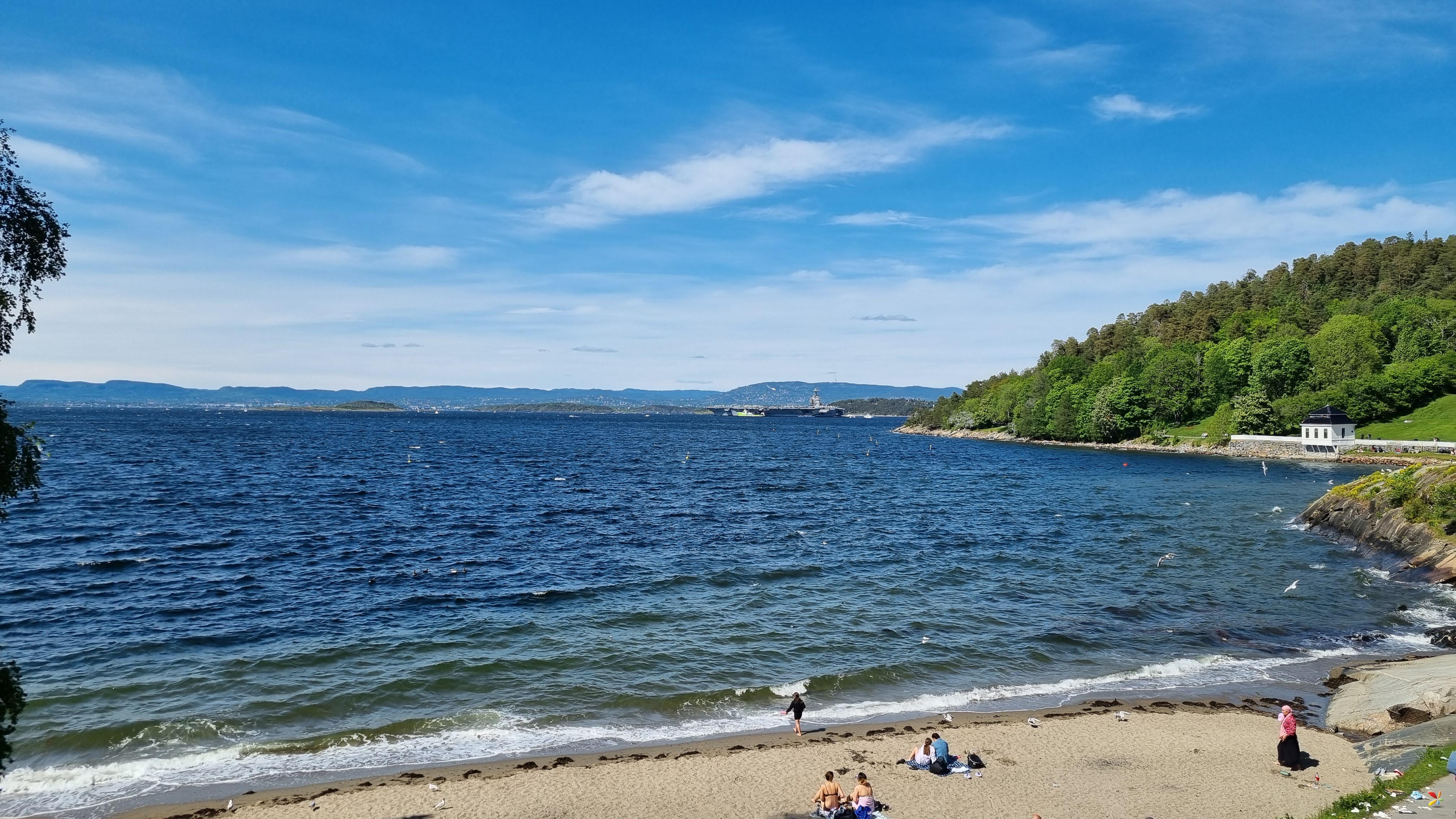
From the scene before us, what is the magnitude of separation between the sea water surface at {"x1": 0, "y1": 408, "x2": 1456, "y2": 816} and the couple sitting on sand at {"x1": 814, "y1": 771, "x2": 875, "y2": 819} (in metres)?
6.03

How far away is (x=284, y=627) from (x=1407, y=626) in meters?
49.3

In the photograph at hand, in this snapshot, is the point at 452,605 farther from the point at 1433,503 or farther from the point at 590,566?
the point at 1433,503

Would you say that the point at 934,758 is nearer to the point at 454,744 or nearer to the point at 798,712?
the point at 798,712

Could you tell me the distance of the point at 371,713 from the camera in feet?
83.5

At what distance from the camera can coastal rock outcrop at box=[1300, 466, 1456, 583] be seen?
45844 millimetres

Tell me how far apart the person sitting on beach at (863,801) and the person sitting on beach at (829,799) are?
240 mm

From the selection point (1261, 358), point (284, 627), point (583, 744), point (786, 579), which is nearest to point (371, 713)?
point (583, 744)

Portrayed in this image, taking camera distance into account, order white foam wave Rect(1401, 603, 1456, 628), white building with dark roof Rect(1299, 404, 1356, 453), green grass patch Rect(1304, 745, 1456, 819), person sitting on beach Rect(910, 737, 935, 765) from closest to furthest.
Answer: green grass patch Rect(1304, 745, 1456, 819), person sitting on beach Rect(910, 737, 935, 765), white foam wave Rect(1401, 603, 1456, 628), white building with dark roof Rect(1299, 404, 1356, 453)

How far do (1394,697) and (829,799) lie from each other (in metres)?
19.7

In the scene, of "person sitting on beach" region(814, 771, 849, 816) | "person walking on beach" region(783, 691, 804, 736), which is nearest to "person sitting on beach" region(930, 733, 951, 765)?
"person sitting on beach" region(814, 771, 849, 816)

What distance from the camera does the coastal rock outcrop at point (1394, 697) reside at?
76.8 ft

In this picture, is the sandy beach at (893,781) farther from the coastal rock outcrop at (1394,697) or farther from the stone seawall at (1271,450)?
the stone seawall at (1271,450)

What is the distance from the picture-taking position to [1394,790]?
17.2 metres

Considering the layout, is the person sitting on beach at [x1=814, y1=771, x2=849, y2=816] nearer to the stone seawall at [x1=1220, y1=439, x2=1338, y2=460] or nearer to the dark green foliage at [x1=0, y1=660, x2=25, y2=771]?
the dark green foliage at [x1=0, y1=660, x2=25, y2=771]
